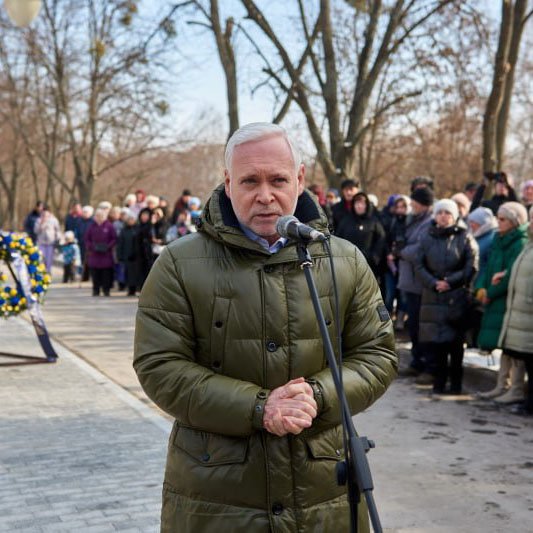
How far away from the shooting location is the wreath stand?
33.7 ft

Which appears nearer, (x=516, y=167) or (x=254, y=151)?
(x=254, y=151)

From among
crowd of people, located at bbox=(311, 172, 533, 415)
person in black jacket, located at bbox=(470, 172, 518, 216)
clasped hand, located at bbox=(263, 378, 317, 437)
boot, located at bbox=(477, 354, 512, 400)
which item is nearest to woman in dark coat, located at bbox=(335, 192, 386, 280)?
person in black jacket, located at bbox=(470, 172, 518, 216)

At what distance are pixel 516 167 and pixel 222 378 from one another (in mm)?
47668

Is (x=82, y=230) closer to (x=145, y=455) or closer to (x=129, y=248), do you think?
(x=129, y=248)

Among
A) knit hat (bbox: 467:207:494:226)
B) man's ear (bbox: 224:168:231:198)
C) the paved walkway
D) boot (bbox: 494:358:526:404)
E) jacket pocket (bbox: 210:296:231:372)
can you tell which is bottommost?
the paved walkway

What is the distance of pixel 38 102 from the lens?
3741 centimetres

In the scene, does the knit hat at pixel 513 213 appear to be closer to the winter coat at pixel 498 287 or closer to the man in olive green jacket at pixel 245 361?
the winter coat at pixel 498 287

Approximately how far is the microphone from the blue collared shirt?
20 centimetres

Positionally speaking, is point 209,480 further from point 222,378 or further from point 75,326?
point 75,326

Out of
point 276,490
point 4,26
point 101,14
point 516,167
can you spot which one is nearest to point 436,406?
point 276,490

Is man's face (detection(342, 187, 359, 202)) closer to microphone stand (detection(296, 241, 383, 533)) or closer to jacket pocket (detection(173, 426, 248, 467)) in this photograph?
jacket pocket (detection(173, 426, 248, 467))

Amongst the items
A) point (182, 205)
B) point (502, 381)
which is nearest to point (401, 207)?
point (502, 381)

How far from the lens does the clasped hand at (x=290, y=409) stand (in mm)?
2500

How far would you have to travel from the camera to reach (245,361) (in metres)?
2.69
